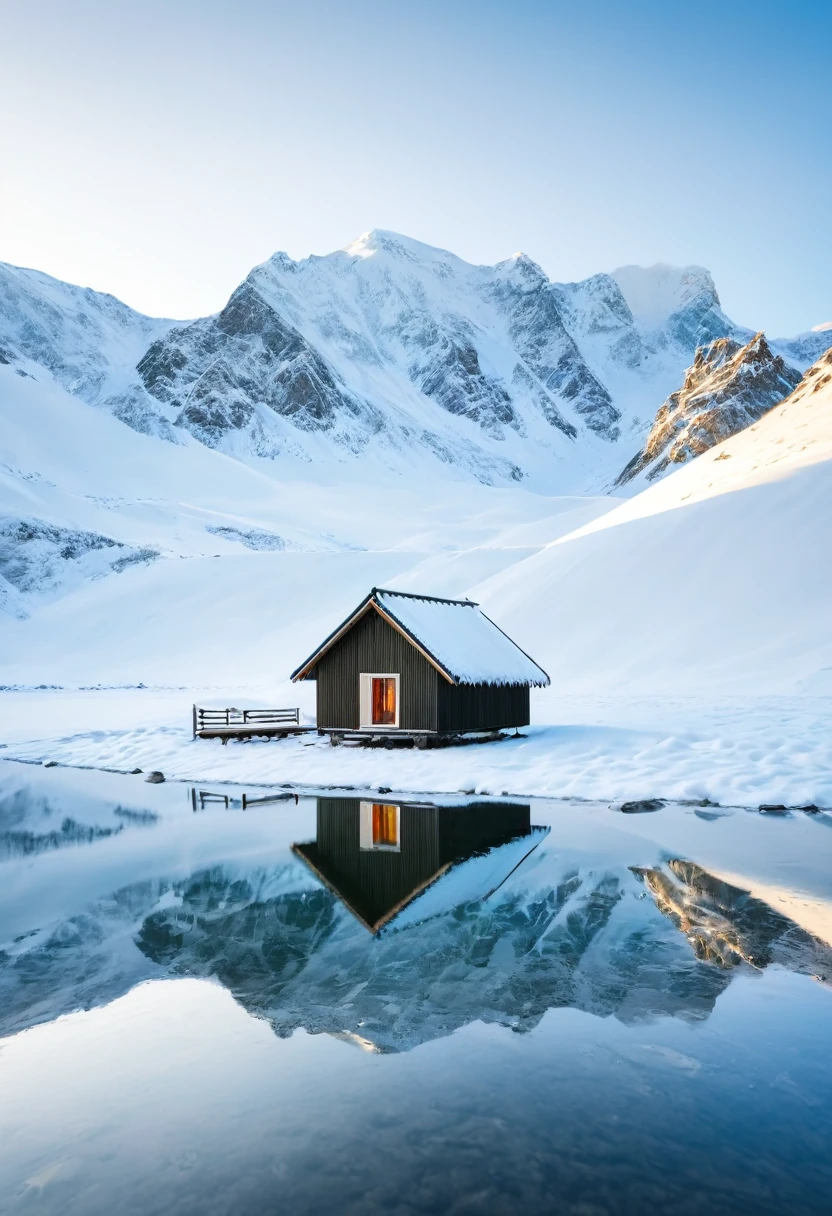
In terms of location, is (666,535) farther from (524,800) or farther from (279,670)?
(524,800)

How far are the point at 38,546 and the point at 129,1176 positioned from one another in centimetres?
8283

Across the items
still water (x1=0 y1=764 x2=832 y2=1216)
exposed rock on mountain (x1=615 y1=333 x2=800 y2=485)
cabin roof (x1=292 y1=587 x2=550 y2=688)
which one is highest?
exposed rock on mountain (x1=615 y1=333 x2=800 y2=485)

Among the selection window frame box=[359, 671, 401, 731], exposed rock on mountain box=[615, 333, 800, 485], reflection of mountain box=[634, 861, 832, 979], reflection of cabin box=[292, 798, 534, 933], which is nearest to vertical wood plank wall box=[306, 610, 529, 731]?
window frame box=[359, 671, 401, 731]

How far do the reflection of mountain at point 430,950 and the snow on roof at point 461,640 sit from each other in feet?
40.3

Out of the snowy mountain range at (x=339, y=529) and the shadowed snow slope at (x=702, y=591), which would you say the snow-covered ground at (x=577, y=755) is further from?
the snowy mountain range at (x=339, y=529)

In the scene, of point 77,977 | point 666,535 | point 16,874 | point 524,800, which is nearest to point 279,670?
point 666,535

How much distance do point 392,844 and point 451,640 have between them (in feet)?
38.6

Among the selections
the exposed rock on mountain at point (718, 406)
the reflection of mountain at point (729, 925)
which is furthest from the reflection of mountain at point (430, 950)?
the exposed rock on mountain at point (718, 406)

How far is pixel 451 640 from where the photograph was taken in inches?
1105

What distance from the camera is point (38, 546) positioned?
82812 millimetres

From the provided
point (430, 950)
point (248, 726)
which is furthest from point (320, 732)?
point (430, 950)

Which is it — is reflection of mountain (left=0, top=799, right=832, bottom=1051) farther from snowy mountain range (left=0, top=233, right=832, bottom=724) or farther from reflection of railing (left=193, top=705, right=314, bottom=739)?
snowy mountain range (left=0, top=233, right=832, bottom=724)

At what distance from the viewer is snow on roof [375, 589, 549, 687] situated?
2678cm

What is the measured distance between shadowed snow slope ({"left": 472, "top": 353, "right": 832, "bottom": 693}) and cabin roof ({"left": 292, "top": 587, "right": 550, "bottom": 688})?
8670mm
